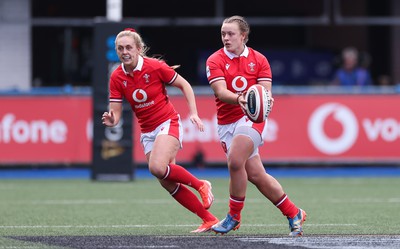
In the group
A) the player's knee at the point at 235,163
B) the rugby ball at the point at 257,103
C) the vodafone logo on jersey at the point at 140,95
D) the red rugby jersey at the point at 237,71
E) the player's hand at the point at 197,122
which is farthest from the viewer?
the vodafone logo on jersey at the point at 140,95

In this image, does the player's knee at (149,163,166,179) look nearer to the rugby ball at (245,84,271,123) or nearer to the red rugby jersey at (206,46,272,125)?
the red rugby jersey at (206,46,272,125)

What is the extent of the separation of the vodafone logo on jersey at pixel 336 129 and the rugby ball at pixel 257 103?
10526 millimetres

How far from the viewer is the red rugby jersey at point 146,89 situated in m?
10.3

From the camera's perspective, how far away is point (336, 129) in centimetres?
1986

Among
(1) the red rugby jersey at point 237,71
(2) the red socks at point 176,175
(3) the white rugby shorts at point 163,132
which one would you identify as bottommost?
(2) the red socks at point 176,175

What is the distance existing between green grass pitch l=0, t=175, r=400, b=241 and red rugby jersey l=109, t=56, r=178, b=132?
1072 mm

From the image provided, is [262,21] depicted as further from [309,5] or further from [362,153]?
[362,153]

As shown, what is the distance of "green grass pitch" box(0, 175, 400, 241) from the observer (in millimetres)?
10551

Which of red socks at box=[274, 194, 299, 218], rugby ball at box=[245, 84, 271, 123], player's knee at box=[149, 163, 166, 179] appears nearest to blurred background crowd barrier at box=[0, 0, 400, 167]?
player's knee at box=[149, 163, 166, 179]

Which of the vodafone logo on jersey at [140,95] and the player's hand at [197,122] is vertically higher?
the vodafone logo on jersey at [140,95]

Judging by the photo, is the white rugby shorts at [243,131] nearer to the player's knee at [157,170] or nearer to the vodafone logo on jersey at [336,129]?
the player's knee at [157,170]

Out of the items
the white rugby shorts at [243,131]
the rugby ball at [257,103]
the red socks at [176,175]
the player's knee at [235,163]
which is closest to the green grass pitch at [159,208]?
the red socks at [176,175]

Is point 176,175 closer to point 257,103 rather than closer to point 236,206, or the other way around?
point 236,206

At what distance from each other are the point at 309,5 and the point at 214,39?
2388 mm
